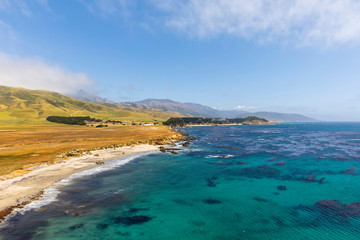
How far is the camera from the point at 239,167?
1674 inches

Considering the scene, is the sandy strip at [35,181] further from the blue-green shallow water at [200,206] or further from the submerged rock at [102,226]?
the submerged rock at [102,226]

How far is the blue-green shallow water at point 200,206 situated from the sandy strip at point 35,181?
3820 mm

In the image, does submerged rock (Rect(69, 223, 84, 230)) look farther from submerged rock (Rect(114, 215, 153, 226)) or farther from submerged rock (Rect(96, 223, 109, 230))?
submerged rock (Rect(114, 215, 153, 226))

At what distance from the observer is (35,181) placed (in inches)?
1160

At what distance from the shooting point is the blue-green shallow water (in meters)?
17.7

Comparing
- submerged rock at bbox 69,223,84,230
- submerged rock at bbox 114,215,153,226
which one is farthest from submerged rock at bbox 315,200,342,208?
submerged rock at bbox 69,223,84,230

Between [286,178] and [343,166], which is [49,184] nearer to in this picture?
[286,178]

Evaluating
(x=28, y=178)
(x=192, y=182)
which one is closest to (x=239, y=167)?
(x=192, y=182)

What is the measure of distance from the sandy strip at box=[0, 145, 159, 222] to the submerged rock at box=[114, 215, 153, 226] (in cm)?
1337

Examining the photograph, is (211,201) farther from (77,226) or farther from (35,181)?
(35,181)

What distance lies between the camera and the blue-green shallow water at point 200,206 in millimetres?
17656

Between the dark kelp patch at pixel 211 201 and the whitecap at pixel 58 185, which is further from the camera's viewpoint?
the dark kelp patch at pixel 211 201

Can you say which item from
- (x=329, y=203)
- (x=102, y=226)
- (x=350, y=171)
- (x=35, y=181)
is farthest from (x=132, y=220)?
(x=350, y=171)

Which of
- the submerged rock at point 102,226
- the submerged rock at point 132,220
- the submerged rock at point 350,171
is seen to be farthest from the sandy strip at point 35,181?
the submerged rock at point 350,171
